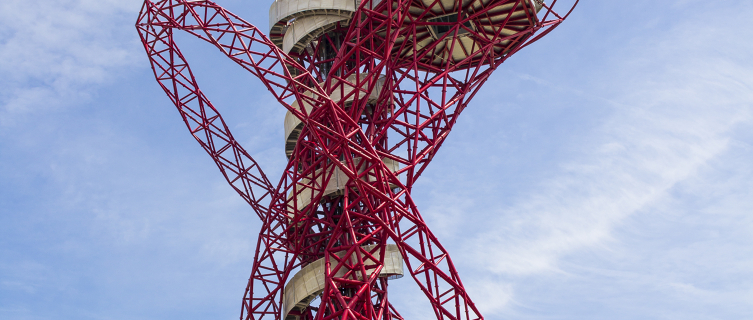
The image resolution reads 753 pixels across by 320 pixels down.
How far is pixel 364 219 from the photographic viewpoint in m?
44.1

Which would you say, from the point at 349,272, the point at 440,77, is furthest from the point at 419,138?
the point at 349,272

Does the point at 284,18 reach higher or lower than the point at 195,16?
higher

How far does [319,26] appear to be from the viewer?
48.8 meters

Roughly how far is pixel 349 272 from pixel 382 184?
13.0 ft

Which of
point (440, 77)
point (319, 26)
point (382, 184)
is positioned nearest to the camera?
point (382, 184)

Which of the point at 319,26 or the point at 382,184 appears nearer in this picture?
the point at 382,184

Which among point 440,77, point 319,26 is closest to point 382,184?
point 440,77

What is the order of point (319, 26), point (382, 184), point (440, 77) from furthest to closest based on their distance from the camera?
point (319, 26)
point (440, 77)
point (382, 184)

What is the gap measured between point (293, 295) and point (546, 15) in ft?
55.2

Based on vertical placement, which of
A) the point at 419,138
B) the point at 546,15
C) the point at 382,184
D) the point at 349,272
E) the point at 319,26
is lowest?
the point at 349,272

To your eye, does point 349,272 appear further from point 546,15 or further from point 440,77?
point 546,15

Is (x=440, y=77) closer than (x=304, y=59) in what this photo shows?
Yes

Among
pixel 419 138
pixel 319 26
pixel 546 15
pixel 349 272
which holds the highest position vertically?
pixel 319 26

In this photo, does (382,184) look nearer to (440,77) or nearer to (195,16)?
(440,77)
